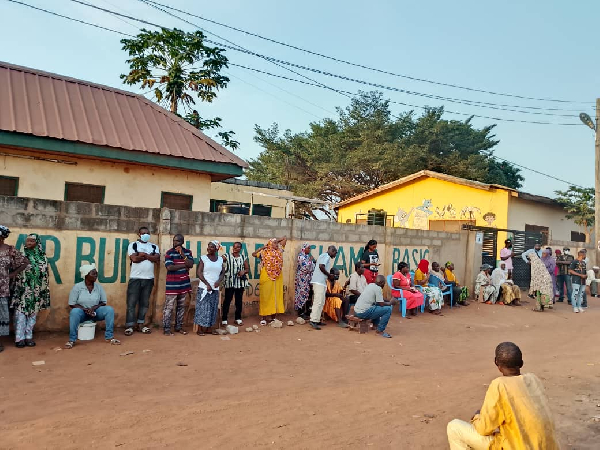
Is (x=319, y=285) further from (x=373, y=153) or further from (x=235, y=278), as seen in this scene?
(x=373, y=153)

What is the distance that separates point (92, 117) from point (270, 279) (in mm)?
5901

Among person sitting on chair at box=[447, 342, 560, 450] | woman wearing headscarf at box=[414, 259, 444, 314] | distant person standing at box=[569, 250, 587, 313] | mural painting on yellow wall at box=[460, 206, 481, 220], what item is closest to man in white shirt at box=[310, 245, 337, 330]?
woman wearing headscarf at box=[414, 259, 444, 314]

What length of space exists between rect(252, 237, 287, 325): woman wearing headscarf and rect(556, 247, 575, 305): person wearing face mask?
9.28m

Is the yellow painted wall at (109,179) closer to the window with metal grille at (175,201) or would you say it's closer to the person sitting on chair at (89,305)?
the window with metal grille at (175,201)

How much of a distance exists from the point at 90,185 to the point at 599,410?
1025 centimetres

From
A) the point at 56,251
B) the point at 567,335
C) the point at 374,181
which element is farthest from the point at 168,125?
the point at 374,181

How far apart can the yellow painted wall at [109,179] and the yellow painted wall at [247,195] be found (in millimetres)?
5258

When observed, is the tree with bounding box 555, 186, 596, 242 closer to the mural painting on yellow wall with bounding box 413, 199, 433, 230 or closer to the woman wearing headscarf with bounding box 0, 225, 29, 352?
the mural painting on yellow wall with bounding box 413, 199, 433, 230

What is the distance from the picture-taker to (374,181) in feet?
94.4

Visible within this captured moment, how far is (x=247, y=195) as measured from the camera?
62.8 feet

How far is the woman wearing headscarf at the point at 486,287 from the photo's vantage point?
45.5ft

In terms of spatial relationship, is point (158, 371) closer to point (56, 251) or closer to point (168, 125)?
point (56, 251)

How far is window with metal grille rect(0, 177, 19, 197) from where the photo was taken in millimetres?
10008

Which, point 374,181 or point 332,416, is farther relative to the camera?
point 374,181
